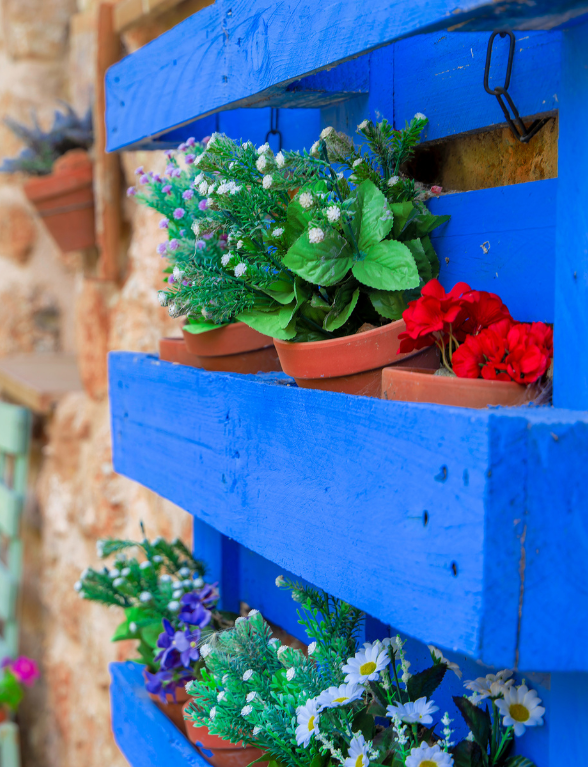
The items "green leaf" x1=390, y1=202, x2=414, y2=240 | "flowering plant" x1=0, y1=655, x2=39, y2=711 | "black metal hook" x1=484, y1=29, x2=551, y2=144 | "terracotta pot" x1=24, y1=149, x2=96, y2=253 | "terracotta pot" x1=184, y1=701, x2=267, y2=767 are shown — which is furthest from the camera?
"flowering plant" x1=0, y1=655, x2=39, y2=711

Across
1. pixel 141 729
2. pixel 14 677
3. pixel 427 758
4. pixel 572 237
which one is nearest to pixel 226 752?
pixel 141 729

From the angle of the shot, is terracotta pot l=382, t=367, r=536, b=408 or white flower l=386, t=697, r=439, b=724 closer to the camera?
terracotta pot l=382, t=367, r=536, b=408

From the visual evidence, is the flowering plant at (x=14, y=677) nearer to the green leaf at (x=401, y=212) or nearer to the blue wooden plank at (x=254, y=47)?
the blue wooden plank at (x=254, y=47)

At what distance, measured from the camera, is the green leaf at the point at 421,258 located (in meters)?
0.69

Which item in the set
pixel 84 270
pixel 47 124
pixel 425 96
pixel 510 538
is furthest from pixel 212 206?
pixel 47 124

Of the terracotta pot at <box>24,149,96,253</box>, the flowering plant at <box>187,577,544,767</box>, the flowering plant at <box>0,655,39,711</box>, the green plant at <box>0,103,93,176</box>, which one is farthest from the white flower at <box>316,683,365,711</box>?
the flowering plant at <box>0,655,39,711</box>

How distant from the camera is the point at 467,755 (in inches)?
25.3

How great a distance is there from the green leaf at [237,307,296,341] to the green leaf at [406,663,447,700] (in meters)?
0.35

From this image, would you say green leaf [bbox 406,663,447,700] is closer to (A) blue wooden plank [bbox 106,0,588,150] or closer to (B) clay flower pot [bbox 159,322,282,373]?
(B) clay flower pot [bbox 159,322,282,373]

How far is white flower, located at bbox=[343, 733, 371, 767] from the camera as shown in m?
0.64

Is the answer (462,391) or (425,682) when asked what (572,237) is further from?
(425,682)

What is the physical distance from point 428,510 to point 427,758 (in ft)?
0.86

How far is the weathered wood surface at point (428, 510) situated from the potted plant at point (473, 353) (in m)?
0.04

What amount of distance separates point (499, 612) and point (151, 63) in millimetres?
812
